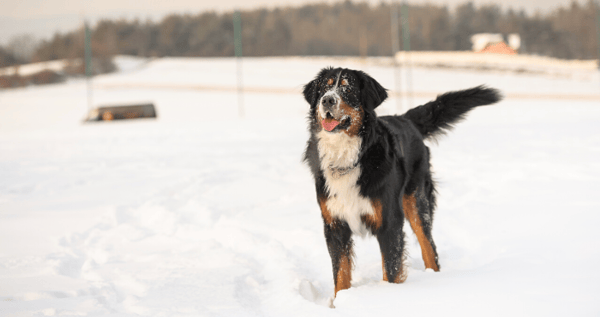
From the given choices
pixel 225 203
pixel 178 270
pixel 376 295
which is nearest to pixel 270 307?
pixel 376 295

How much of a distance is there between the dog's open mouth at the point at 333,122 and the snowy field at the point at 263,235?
1130 millimetres

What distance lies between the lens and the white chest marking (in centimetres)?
370

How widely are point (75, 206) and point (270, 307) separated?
405cm

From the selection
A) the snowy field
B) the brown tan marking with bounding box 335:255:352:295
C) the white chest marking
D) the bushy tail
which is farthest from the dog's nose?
the bushy tail

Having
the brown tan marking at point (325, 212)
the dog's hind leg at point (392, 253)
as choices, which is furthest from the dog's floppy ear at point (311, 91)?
the dog's hind leg at point (392, 253)

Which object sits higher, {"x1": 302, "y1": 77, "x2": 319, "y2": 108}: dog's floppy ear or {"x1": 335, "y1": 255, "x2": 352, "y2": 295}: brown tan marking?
{"x1": 302, "y1": 77, "x2": 319, "y2": 108}: dog's floppy ear

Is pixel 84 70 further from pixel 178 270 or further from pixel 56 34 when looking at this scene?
pixel 178 270

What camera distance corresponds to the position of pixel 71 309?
131 inches

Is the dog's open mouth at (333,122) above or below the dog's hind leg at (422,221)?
above

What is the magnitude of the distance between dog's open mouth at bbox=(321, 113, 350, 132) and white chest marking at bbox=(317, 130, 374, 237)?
6 centimetres

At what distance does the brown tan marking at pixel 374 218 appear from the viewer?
12.0 ft

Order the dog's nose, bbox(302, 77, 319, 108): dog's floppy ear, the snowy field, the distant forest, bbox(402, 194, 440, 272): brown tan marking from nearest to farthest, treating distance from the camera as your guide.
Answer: the snowy field, the dog's nose, bbox(302, 77, 319, 108): dog's floppy ear, bbox(402, 194, 440, 272): brown tan marking, the distant forest

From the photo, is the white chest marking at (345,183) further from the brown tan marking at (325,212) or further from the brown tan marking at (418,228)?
the brown tan marking at (418,228)

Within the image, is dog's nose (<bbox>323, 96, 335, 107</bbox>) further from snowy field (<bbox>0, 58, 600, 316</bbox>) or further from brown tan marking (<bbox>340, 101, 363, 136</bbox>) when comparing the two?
snowy field (<bbox>0, 58, 600, 316</bbox>)
